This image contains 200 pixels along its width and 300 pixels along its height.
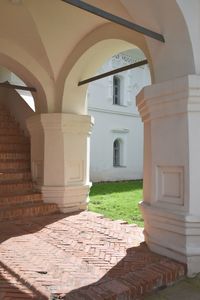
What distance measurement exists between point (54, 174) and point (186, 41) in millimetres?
3977

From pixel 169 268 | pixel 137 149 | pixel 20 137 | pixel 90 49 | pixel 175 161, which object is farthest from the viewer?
pixel 137 149

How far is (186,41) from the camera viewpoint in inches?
145

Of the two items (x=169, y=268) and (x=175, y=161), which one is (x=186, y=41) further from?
(x=169, y=268)

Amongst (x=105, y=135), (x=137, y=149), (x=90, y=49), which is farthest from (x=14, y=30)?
(x=137, y=149)

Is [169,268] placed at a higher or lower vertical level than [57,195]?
lower

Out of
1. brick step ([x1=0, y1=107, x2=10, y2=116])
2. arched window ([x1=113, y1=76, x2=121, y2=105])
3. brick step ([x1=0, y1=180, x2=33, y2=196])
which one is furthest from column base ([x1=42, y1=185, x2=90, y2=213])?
arched window ([x1=113, y1=76, x2=121, y2=105])

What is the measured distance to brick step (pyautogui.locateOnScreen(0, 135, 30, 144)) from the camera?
8.28 metres

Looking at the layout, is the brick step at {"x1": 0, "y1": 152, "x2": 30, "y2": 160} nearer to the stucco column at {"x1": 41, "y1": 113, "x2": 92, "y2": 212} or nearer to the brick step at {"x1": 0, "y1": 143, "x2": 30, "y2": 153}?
the brick step at {"x1": 0, "y1": 143, "x2": 30, "y2": 153}

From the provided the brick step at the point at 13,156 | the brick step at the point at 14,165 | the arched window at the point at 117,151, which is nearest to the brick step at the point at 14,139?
the brick step at the point at 13,156

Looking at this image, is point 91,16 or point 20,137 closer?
point 91,16

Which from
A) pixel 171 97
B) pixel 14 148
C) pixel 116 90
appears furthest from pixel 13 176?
pixel 116 90

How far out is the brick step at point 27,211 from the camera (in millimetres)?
5972

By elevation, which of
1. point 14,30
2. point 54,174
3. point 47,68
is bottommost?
point 54,174

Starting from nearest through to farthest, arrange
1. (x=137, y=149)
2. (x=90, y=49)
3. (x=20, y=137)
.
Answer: (x=90, y=49)
(x=20, y=137)
(x=137, y=149)
